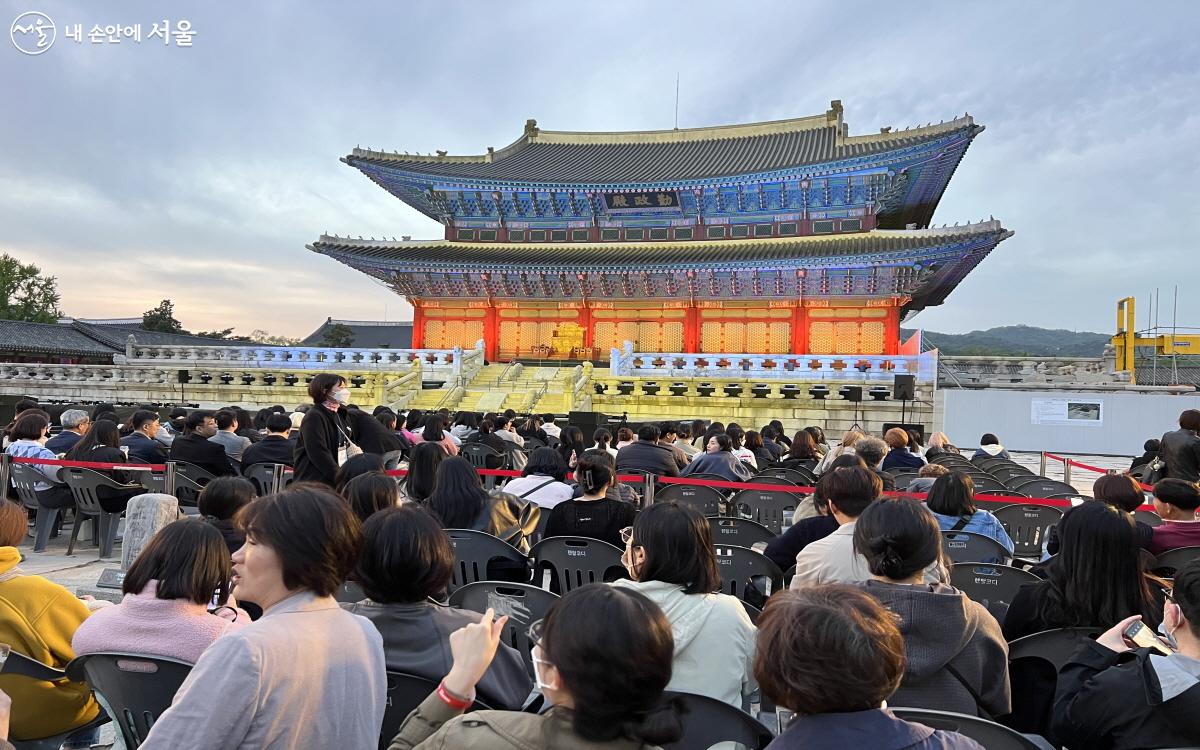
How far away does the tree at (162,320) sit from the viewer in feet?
147

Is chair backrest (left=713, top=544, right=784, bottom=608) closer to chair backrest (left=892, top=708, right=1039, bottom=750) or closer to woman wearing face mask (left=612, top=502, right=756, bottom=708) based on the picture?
woman wearing face mask (left=612, top=502, right=756, bottom=708)

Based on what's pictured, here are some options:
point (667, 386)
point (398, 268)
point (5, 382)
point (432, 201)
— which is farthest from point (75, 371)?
point (667, 386)

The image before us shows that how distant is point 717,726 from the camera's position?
2.14 meters

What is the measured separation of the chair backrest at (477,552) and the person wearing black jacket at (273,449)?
166 inches

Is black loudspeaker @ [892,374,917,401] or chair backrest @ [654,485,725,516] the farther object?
black loudspeaker @ [892,374,917,401]

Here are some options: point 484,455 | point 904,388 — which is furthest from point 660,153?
point 484,455

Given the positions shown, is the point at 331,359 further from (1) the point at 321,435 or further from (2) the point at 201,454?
(1) the point at 321,435

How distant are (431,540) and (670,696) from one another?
1.05 meters

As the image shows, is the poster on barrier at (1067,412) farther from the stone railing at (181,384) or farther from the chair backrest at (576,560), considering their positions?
the stone railing at (181,384)

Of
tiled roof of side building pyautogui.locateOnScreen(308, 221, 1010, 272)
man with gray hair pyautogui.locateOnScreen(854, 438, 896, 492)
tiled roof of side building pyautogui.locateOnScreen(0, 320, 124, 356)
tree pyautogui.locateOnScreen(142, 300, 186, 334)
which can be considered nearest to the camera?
man with gray hair pyautogui.locateOnScreen(854, 438, 896, 492)

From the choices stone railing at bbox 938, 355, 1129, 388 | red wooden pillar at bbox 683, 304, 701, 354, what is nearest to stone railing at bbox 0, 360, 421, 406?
red wooden pillar at bbox 683, 304, 701, 354

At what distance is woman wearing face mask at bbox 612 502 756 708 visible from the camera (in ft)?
8.58

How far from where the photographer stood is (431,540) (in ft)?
8.47

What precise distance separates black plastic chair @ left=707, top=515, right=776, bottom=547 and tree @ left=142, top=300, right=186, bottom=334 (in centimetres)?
4760
